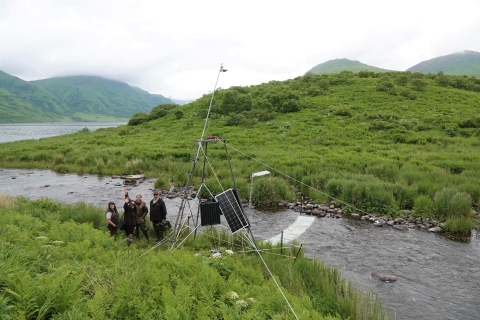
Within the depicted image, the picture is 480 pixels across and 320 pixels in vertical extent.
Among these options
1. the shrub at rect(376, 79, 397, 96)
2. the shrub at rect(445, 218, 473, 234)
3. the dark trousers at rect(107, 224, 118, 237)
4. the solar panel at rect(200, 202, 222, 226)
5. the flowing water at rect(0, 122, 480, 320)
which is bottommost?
the flowing water at rect(0, 122, 480, 320)

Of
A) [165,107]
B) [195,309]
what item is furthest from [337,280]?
[165,107]

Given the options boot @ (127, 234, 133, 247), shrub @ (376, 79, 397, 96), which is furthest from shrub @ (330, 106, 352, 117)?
boot @ (127, 234, 133, 247)

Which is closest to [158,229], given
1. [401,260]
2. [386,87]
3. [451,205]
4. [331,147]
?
[401,260]

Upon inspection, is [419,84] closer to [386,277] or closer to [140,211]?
[386,277]

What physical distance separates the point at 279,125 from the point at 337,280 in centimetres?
3322

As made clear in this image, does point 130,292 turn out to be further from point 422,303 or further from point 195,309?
point 422,303

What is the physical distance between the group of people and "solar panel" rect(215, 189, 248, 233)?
3772 millimetres

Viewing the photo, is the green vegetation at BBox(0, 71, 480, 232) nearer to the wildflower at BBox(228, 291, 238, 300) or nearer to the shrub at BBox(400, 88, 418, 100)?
the shrub at BBox(400, 88, 418, 100)

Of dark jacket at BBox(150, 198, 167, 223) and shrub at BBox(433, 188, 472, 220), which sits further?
shrub at BBox(433, 188, 472, 220)

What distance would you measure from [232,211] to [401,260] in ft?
23.8

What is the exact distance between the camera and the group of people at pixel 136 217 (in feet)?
40.4

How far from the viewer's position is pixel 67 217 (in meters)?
13.6

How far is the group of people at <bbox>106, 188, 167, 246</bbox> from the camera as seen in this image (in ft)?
40.4

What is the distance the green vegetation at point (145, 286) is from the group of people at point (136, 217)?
6.00ft
